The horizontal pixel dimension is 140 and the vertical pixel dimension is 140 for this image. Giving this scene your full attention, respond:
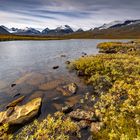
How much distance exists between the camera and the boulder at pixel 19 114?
521 inches

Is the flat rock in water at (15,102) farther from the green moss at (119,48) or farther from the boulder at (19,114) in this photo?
the green moss at (119,48)

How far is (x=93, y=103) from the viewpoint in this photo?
15844 millimetres

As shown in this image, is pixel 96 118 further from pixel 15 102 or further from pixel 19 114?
pixel 15 102

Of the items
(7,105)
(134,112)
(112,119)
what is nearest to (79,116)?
(112,119)

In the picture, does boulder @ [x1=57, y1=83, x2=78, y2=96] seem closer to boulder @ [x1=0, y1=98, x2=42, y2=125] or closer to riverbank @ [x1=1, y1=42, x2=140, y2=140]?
riverbank @ [x1=1, y1=42, x2=140, y2=140]

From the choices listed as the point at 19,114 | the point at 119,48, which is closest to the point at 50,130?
the point at 19,114

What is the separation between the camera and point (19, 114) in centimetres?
1374

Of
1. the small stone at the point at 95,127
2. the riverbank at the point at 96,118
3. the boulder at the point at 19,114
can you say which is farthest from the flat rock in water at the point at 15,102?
the small stone at the point at 95,127

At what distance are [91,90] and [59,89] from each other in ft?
10.2

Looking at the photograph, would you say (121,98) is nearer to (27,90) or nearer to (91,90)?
(91,90)

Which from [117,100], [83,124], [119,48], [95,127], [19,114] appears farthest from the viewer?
[119,48]

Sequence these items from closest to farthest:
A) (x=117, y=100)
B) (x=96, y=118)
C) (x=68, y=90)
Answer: (x=96, y=118) → (x=117, y=100) → (x=68, y=90)

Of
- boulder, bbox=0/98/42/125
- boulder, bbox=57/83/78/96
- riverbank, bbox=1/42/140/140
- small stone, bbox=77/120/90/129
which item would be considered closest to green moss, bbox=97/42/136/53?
boulder, bbox=57/83/78/96

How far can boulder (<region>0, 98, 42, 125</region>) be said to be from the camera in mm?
13242
